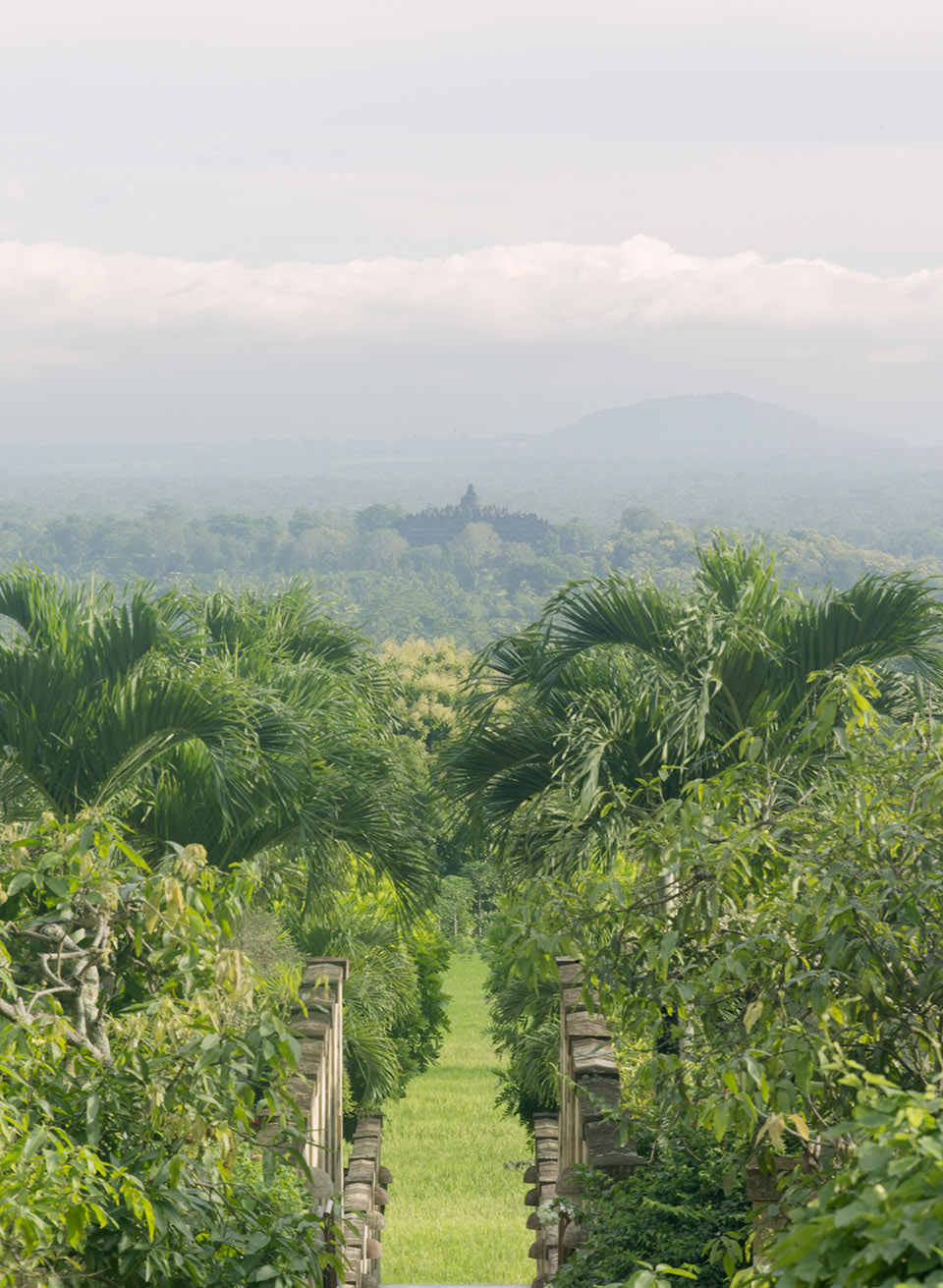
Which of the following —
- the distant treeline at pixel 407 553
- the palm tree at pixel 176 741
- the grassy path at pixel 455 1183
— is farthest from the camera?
the distant treeline at pixel 407 553

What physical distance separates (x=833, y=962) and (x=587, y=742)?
4.29m

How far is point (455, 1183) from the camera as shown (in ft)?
66.1

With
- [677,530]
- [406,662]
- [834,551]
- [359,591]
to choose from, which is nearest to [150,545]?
[359,591]

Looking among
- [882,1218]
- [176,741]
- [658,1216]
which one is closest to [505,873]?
[176,741]

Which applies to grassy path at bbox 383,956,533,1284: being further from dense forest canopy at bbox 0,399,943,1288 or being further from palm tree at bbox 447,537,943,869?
palm tree at bbox 447,537,943,869

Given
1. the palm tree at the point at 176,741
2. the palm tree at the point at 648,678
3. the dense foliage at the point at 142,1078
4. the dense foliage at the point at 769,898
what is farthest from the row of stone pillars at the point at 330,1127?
the palm tree at the point at 648,678

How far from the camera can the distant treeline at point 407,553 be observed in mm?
104750

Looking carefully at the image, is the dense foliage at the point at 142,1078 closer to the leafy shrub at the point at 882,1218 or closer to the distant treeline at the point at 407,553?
the leafy shrub at the point at 882,1218

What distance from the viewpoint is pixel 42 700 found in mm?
7617

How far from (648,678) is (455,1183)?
14.6 metres

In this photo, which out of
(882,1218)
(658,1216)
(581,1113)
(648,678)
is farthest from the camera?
(648,678)

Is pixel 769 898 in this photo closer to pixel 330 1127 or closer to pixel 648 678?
pixel 648 678

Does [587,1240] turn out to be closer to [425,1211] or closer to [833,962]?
[833,962]

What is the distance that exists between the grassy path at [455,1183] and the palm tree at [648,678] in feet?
31.0
